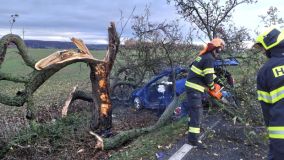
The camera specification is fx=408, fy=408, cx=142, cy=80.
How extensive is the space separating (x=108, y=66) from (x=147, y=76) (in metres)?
3.62

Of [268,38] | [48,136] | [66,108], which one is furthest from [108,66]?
[268,38]

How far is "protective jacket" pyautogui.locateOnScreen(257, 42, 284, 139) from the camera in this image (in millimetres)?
4086

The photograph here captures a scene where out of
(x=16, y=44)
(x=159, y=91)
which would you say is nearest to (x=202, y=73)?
(x=159, y=91)

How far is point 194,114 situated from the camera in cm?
773

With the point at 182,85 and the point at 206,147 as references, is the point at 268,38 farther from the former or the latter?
the point at 182,85

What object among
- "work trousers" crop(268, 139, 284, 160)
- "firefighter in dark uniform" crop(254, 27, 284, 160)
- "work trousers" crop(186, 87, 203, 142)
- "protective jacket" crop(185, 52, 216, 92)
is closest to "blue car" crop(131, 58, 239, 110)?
"protective jacket" crop(185, 52, 216, 92)

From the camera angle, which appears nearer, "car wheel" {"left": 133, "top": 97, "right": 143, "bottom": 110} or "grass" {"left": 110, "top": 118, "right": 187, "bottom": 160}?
"grass" {"left": 110, "top": 118, "right": 187, "bottom": 160}

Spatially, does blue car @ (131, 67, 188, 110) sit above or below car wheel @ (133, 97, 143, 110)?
above

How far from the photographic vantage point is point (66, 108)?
9.92 m

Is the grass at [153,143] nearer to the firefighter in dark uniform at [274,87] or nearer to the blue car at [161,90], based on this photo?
the blue car at [161,90]

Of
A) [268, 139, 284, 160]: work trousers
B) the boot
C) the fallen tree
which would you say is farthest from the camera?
the fallen tree

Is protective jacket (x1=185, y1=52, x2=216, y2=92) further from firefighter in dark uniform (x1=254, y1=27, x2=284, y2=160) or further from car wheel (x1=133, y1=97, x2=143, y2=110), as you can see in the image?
car wheel (x1=133, y1=97, x2=143, y2=110)

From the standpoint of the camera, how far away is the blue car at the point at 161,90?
33.5ft

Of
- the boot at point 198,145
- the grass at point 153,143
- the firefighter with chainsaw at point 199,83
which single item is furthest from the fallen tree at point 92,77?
the boot at point 198,145
